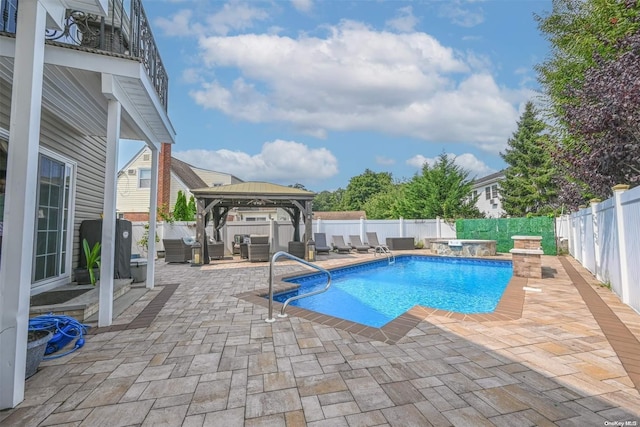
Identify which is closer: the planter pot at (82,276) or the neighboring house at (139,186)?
the planter pot at (82,276)

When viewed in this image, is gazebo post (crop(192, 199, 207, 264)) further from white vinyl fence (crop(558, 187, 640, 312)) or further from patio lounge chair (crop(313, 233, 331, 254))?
white vinyl fence (crop(558, 187, 640, 312))

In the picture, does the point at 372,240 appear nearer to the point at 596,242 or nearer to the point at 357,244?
the point at 357,244

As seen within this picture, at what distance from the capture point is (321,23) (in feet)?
32.7

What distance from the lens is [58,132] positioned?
537 cm

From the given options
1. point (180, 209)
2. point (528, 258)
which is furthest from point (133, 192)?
point (528, 258)

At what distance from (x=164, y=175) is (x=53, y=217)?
11430 millimetres

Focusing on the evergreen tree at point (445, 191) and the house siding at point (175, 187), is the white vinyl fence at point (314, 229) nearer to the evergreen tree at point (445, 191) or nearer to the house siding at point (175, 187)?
the evergreen tree at point (445, 191)

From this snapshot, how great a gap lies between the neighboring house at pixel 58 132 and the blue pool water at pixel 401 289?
393 cm

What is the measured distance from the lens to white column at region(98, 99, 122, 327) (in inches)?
150

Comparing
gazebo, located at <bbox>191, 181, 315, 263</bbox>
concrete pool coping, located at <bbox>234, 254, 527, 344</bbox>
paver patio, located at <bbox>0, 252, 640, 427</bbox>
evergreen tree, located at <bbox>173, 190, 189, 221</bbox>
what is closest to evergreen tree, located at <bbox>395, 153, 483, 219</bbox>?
gazebo, located at <bbox>191, 181, 315, 263</bbox>

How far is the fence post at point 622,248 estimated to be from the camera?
15.1ft

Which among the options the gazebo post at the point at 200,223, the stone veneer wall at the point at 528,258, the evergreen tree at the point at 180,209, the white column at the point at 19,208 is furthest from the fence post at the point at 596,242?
the evergreen tree at the point at 180,209

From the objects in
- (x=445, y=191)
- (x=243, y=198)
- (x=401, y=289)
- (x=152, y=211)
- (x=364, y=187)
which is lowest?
(x=401, y=289)

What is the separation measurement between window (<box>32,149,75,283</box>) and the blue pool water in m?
4.06
